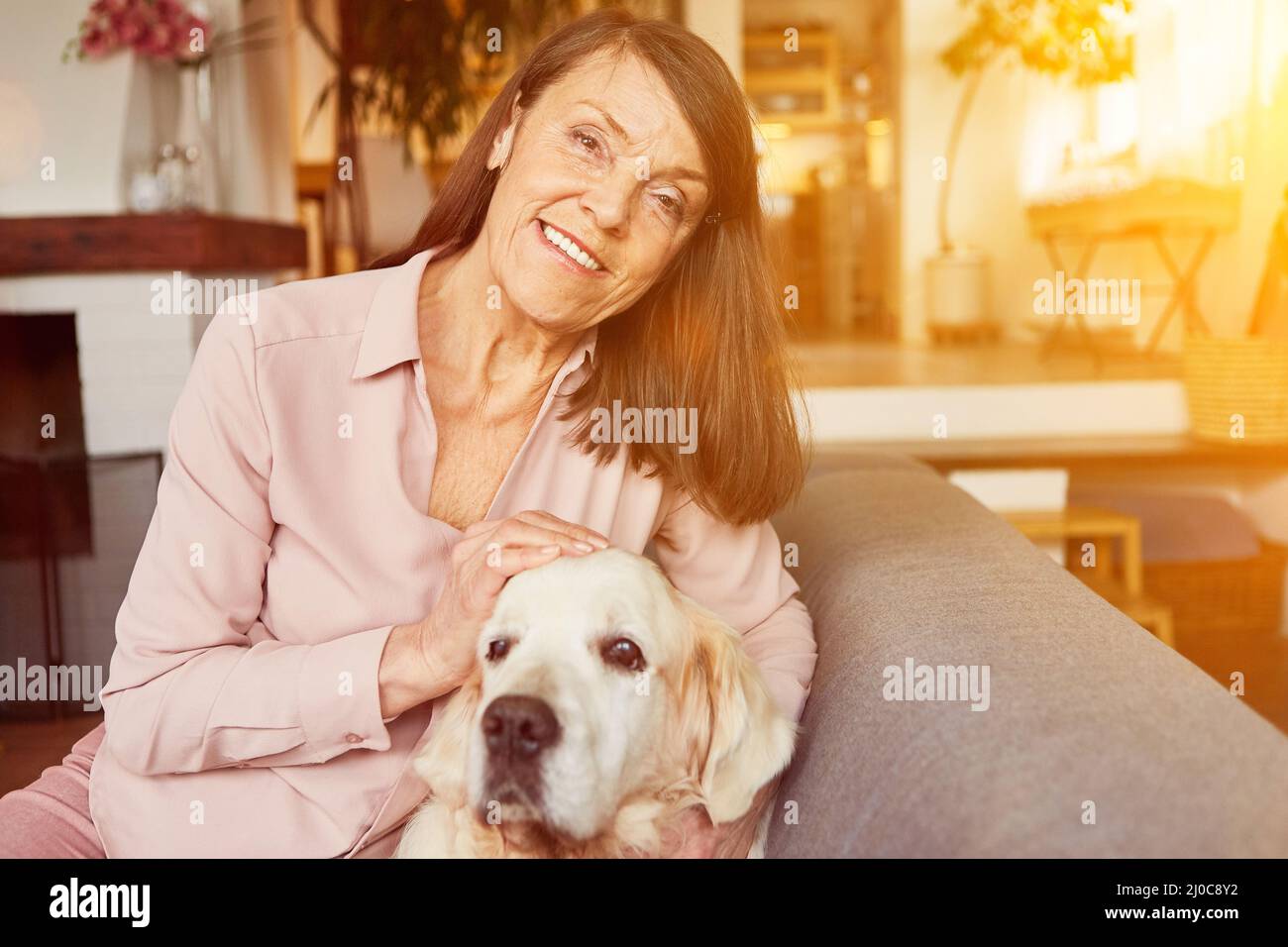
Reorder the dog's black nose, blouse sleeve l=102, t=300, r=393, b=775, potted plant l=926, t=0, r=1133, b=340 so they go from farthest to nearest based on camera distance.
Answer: potted plant l=926, t=0, r=1133, b=340, blouse sleeve l=102, t=300, r=393, b=775, the dog's black nose

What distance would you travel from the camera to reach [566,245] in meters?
1.17

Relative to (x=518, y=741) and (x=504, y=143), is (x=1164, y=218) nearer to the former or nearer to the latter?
(x=504, y=143)

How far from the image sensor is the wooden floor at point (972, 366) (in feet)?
13.2

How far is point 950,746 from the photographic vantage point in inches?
35.0

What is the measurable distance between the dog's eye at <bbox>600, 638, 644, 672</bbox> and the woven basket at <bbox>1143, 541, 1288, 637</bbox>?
2604 mm

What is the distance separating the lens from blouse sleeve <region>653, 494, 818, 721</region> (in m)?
1.31

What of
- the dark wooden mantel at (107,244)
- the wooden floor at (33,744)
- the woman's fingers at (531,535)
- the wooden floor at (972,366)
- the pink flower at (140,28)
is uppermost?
the pink flower at (140,28)

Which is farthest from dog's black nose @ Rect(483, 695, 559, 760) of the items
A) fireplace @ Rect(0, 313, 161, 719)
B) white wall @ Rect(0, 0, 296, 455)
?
white wall @ Rect(0, 0, 296, 455)

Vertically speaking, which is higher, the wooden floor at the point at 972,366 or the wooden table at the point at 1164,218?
the wooden table at the point at 1164,218

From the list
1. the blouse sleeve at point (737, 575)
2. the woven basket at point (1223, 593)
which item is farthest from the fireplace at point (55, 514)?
the woven basket at point (1223, 593)

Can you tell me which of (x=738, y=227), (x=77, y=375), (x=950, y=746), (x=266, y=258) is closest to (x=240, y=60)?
(x=266, y=258)

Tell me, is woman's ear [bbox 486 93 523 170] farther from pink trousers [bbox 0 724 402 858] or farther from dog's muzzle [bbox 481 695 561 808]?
pink trousers [bbox 0 724 402 858]

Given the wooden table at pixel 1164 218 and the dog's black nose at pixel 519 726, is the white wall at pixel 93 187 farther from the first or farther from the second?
the wooden table at pixel 1164 218
